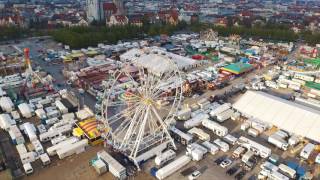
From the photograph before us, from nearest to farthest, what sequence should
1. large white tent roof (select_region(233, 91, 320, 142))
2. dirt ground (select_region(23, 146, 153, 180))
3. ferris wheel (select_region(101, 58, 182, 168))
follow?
dirt ground (select_region(23, 146, 153, 180)) → ferris wheel (select_region(101, 58, 182, 168)) → large white tent roof (select_region(233, 91, 320, 142))

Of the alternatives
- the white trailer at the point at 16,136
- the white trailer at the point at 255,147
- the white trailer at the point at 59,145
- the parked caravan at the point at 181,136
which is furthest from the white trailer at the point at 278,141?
the white trailer at the point at 16,136

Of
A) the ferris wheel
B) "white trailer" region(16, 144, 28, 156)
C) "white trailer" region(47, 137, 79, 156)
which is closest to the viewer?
the ferris wheel

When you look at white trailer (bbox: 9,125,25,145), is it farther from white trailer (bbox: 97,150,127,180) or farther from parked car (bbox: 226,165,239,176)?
parked car (bbox: 226,165,239,176)

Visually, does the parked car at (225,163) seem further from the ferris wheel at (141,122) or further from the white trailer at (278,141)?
the white trailer at (278,141)

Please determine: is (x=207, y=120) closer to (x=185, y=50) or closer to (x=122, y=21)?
(x=185, y=50)

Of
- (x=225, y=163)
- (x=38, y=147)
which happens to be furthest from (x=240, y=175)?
(x=38, y=147)

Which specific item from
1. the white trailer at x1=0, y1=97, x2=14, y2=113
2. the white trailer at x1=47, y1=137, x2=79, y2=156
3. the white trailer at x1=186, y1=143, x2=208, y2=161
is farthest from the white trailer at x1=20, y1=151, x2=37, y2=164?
the white trailer at x1=186, y1=143, x2=208, y2=161
